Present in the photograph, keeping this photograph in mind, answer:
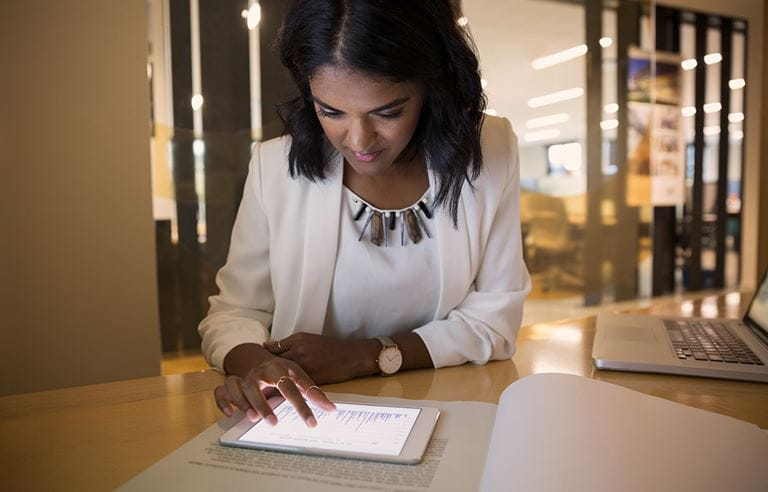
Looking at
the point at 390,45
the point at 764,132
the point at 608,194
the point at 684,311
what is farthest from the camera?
the point at 764,132

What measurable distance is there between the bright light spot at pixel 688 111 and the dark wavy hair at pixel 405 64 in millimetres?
4360

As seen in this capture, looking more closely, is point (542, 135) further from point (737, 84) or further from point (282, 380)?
point (282, 380)

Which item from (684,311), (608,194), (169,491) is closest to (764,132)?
(608,194)

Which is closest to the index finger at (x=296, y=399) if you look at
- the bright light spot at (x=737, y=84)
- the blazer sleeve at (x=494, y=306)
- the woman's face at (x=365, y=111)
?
the blazer sleeve at (x=494, y=306)

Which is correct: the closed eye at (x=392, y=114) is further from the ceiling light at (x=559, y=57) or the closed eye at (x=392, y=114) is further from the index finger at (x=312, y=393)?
the ceiling light at (x=559, y=57)

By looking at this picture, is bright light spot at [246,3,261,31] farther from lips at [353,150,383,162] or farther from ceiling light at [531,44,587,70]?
lips at [353,150,383,162]

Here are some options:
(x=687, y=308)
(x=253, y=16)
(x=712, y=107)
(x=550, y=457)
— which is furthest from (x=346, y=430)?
(x=712, y=107)

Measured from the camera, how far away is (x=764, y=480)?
1.67 feet

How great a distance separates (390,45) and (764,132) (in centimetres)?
513

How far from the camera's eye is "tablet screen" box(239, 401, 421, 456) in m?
0.62

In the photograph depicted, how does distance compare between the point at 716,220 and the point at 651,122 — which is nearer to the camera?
the point at 651,122

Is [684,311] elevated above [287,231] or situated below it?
below

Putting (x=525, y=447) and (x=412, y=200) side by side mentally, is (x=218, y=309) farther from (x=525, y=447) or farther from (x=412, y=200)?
(x=525, y=447)

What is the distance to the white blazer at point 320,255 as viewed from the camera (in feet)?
3.72
